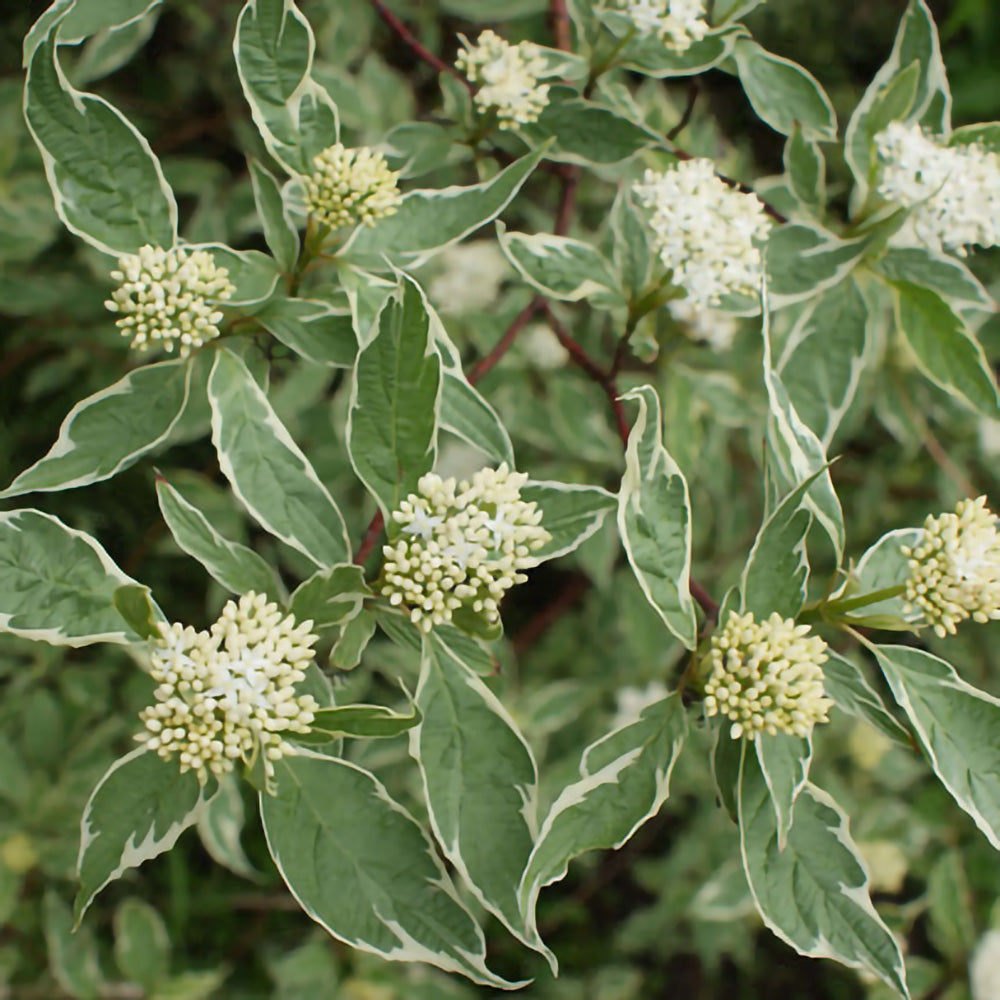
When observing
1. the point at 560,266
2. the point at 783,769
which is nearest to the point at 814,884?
the point at 783,769

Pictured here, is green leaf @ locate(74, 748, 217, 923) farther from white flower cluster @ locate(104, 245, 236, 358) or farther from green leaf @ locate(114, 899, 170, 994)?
green leaf @ locate(114, 899, 170, 994)

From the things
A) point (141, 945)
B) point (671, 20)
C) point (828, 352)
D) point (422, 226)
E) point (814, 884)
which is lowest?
point (141, 945)

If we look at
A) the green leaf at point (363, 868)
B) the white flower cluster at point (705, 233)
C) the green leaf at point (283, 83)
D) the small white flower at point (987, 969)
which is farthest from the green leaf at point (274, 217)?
the small white flower at point (987, 969)

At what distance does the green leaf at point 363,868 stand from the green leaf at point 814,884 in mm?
250

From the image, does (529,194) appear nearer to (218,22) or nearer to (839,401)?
(218,22)

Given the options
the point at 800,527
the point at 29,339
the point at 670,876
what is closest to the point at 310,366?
the point at 29,339

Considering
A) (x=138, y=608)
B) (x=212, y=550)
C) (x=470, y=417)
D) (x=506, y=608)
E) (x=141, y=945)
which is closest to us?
(x=138, y=608)

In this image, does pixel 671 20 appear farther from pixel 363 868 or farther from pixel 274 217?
pixel 363 868

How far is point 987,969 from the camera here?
5.29 ft

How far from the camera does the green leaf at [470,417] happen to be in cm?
98

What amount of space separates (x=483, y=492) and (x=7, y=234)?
3.15ft

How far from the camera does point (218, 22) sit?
1.82m

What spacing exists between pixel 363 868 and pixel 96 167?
2.20 feet

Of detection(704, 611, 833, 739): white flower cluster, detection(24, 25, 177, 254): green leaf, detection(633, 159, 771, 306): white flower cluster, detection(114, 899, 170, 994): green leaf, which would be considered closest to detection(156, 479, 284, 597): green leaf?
detection(24, 25, 177, 254): green leaf
